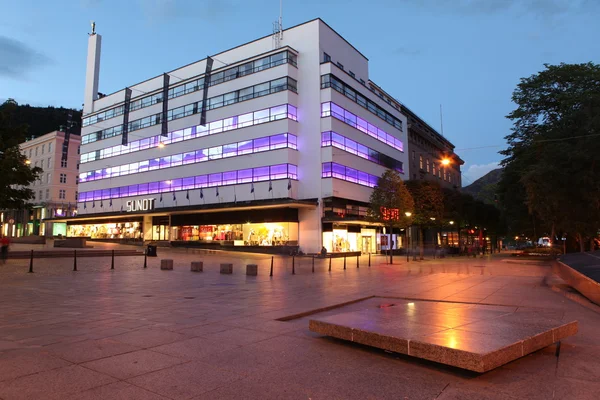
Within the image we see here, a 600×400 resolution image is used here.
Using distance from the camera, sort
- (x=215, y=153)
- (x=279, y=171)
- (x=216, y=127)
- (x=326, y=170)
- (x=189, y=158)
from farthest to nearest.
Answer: (x=189, y=158) < (x=216, y=127) < (x=215, y=153) < (x=279, y=171) < (x=326, y=170)

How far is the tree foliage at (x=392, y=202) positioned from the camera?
39906mm

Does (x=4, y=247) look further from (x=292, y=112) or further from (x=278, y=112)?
(x=292, y=112)

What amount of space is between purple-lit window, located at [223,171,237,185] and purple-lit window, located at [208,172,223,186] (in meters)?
0.71

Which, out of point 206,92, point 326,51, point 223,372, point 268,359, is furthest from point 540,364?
point 206,92

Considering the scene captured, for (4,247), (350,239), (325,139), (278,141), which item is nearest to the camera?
(4,247)

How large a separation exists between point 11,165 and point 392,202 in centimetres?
3032

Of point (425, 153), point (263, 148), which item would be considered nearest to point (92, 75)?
point (263, 148)

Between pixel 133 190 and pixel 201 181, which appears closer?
pixel 201 181

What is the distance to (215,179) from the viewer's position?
5344 cm

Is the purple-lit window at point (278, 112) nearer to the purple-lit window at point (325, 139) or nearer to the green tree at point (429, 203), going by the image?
the purple-lit window at point (325, 139)

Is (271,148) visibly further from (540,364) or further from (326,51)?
(540,364)

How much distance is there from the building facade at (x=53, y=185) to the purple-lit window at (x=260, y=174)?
5017cm

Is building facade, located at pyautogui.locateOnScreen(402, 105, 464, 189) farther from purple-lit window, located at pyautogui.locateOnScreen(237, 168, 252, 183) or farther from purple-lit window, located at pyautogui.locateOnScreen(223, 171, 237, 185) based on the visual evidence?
purple-lit window, located at pyautogui.locateOnScreen(223, 171, 237, 185)

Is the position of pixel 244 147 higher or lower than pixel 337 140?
lower
